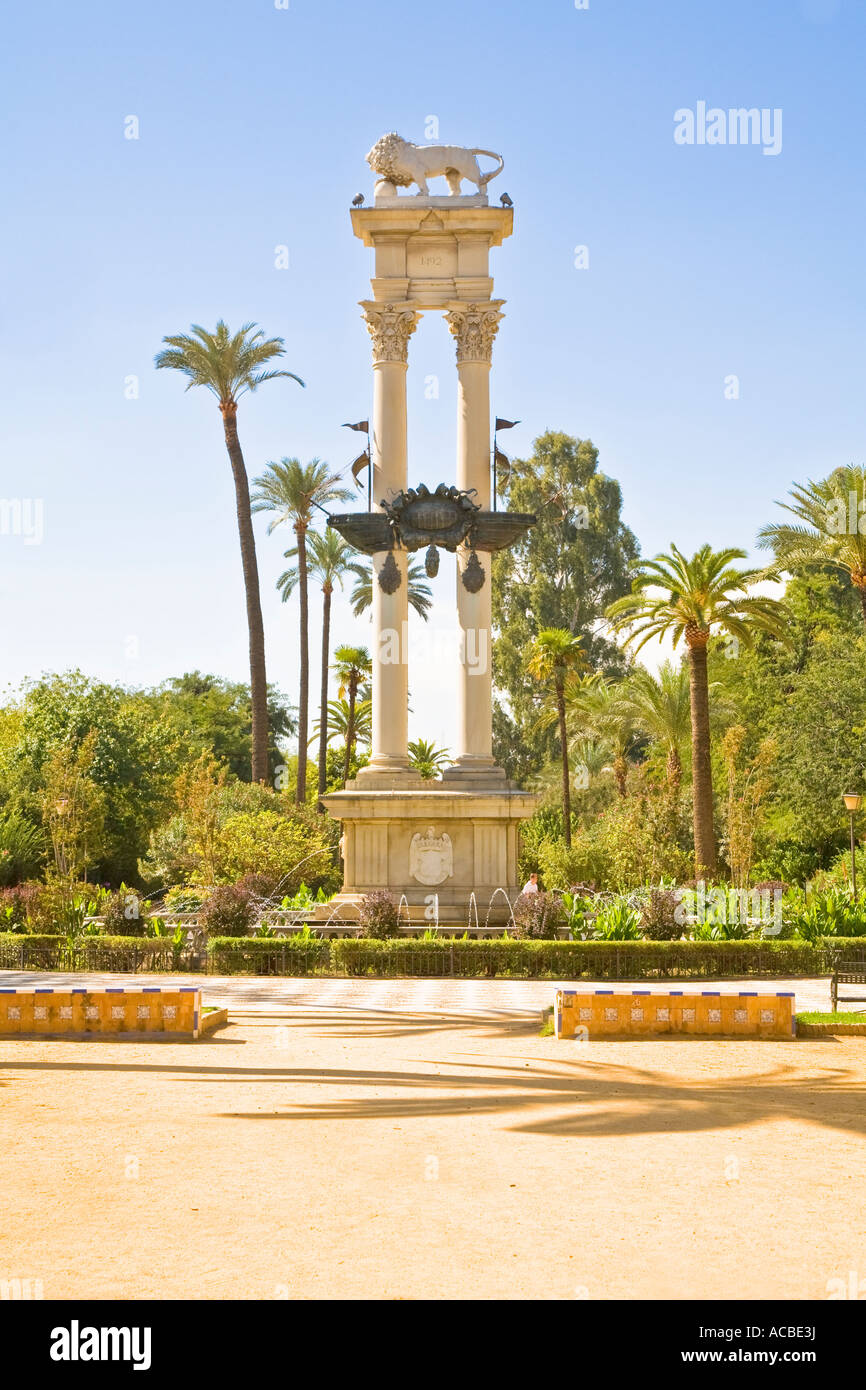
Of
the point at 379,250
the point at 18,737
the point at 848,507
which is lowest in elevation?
the point at 18,737

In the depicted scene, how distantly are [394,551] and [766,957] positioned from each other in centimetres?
1198

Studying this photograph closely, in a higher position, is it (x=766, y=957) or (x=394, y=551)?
(x=394, y=551)

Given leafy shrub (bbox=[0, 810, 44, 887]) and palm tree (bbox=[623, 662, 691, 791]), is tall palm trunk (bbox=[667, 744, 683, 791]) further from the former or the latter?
leafy shrub (bbox=[0, 810, 44, 887])

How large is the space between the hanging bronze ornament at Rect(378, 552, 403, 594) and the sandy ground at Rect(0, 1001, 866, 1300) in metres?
16.3

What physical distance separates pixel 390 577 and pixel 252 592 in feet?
49.5

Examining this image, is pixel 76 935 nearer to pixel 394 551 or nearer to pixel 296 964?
pixel 296 964

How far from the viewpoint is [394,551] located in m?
30.5

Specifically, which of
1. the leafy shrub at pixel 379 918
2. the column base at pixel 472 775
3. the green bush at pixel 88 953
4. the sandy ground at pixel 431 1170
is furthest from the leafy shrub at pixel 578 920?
the sandy ground at pixel 431 1170

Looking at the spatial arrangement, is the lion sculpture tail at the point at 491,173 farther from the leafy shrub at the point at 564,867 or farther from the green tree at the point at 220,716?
the green tree at the point at 220,716

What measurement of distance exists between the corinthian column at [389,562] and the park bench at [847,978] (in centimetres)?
1051

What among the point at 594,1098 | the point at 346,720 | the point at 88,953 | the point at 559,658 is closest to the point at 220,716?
the point at 346,720

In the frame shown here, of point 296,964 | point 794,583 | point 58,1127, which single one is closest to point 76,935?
point 296,964

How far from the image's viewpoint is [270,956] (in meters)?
23.7

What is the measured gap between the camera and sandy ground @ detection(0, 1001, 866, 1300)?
6676 mm
